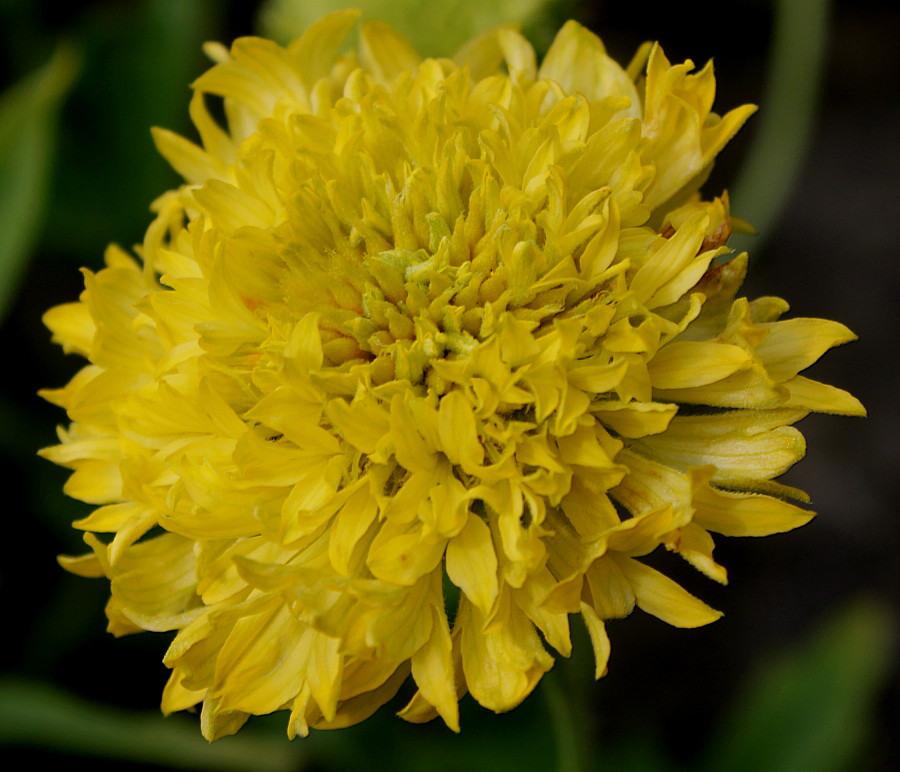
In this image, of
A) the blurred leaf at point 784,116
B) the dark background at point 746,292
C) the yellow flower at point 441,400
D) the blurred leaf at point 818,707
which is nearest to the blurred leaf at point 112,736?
the dark background at point 746,292

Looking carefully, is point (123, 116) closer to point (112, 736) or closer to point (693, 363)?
point (112, 736)

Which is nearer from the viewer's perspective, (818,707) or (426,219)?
(426,219)

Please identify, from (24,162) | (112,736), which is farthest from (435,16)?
(112,736)

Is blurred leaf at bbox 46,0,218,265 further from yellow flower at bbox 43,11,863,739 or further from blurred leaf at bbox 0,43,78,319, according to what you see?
yellow flower at bbox 43,11,863,739

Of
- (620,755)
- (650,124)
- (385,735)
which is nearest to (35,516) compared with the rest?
(385,735)

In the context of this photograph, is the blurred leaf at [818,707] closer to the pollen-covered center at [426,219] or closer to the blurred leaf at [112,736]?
the blurred leaf at [112,736]

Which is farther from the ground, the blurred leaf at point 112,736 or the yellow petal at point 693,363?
the yellow petal at point 693,363

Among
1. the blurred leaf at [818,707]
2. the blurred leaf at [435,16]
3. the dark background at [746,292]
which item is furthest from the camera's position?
the dark background at [746,292]
